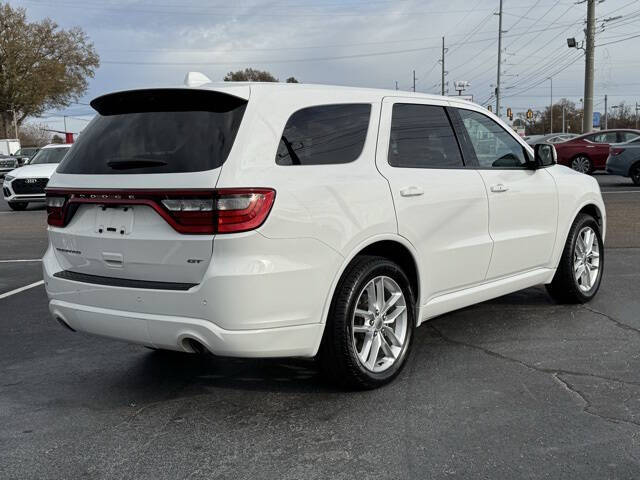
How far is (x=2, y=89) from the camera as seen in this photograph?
59.1m

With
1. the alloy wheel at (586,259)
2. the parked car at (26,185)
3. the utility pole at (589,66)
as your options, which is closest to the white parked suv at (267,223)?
the alloy wheel at (586,259)

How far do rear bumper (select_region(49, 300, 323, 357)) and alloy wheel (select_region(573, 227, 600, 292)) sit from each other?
321 centimetres

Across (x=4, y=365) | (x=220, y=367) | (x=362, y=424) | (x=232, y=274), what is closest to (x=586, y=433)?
(x=362, y=424)

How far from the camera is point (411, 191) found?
4.26m

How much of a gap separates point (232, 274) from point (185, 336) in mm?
433

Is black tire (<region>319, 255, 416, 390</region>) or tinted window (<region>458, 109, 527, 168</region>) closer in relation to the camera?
black tire (<region>319, 255, 416, 390</region>)

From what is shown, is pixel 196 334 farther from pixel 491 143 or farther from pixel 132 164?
pixel 491 143

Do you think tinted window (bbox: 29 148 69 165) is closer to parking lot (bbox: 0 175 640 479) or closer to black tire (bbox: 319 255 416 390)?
parking lot (bbox: 0 175 640 479)

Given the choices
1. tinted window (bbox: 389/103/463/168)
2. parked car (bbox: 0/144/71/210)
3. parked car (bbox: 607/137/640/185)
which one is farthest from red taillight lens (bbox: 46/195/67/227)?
parked car (bbox: 607/137/640/185)

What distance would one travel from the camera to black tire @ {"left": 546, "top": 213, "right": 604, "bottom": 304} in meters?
5.86

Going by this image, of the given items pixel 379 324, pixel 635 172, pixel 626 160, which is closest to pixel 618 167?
pixel 626 160

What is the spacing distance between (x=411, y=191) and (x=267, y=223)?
1.16 metres

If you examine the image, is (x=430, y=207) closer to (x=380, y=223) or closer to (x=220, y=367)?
(x=380, y=223)

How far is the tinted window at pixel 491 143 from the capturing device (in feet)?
16.6
